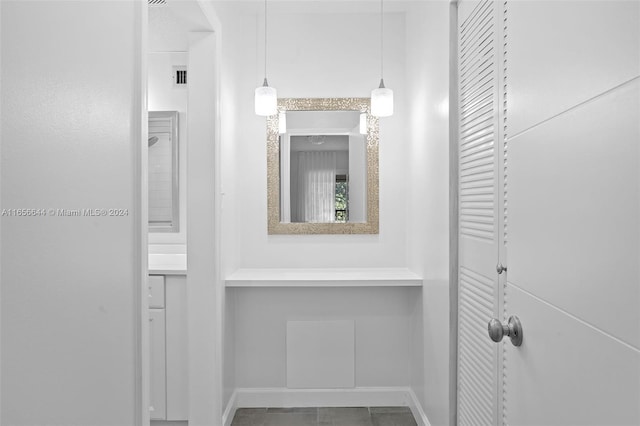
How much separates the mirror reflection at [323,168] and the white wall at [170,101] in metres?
0.68

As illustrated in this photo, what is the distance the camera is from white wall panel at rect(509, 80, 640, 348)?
678 millimetres

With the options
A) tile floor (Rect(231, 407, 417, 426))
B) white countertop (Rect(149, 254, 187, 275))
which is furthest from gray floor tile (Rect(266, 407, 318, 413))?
white countertop (Rect(149, 254, 187, 275))

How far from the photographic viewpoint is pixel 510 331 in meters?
1.15

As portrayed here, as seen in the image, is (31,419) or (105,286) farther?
(105,286)

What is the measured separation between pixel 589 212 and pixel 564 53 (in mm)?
332

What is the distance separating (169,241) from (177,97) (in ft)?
3.25

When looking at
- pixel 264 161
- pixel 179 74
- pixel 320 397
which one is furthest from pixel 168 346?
pixel 179 74

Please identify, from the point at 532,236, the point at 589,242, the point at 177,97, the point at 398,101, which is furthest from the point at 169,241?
the point at 589,242

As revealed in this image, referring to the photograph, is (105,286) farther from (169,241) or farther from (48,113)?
(169,241)

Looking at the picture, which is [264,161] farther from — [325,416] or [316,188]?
[325,416]

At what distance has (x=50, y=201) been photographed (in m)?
0.91

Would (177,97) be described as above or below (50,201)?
above

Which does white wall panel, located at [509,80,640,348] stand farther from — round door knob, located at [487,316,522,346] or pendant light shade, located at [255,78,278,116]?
pendant light shade, located at [255,78,278,116]

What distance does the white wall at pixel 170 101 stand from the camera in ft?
9.86
